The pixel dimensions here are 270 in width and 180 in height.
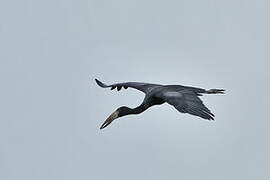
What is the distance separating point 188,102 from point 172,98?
4.17 feet

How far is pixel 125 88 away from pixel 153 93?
6362 mm

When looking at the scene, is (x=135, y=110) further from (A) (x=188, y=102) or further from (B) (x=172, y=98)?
(A) (x=188, y=102)

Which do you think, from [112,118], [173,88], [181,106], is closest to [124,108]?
[112,118]

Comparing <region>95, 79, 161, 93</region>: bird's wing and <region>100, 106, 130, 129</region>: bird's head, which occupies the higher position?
<region>95, 79, 161, 93</region>: bird's wing

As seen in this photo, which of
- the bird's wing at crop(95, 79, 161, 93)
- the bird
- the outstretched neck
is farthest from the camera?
the bird's wing at crop(95, 79, 161, 93)

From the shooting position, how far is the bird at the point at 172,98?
32469 millimetres

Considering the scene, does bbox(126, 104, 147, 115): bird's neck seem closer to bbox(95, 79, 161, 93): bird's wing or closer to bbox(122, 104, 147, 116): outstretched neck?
bbox(122, 104, 147, 116): outstretched neck

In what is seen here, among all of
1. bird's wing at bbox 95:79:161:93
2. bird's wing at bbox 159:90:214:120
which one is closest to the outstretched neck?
bird's wing at bbox 95:79:161:93

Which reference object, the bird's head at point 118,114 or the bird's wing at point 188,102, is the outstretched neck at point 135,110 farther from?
the bird's wing at point 188,102

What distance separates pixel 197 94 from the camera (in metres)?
35.9

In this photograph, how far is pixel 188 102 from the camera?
1319 inches

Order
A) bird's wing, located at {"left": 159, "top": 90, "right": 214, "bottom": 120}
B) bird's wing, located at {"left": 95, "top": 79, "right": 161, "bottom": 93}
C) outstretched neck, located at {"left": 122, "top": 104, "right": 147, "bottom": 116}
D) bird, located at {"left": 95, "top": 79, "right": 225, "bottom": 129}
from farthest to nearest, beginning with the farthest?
bird's wing, located at {"left": 95, "top": 79, "right": 161, "bottom": 93}
outstretched neck, located at {"left": 122, "top": 104, "right": 147, "bottom": 116}
bird, located at {"left": 95, "top": 79, "right": 225, "bottom": 129}
bird's wing, located at {"left": 159, "top": 90, "right": 214, "bottom": 120}

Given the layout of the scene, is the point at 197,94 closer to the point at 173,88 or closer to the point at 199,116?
the point at 173,88

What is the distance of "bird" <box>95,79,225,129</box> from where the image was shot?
3247 centimetres
